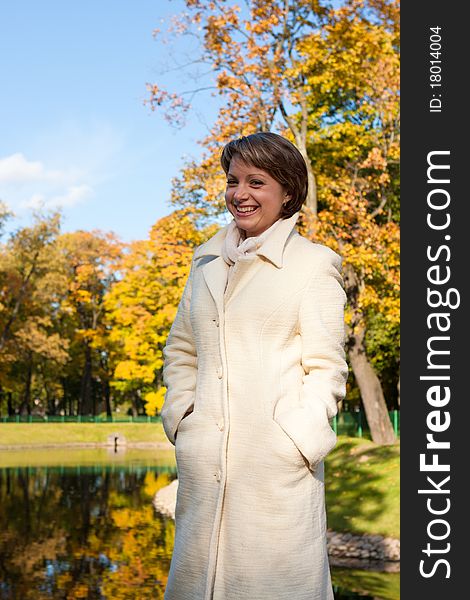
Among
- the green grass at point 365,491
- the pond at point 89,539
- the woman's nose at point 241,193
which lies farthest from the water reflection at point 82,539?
the woman's nose at point 241,193

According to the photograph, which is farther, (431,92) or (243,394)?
(431,92)

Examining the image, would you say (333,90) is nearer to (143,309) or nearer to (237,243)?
(237,243)

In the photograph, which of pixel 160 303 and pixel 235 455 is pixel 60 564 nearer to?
pixel 235 455

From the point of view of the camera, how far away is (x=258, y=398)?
3.25 meters

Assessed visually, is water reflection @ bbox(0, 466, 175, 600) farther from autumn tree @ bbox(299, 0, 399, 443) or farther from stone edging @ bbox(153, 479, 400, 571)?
autumn tree @ bbox(299, 0, 399, 443)

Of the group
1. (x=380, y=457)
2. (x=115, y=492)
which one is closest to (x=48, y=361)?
(x=115, y=492)

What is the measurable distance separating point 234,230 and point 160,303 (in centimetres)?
3738

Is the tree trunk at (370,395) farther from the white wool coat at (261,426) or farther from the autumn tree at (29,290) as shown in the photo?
the autumn tree at (29,290)

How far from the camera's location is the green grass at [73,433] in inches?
1779

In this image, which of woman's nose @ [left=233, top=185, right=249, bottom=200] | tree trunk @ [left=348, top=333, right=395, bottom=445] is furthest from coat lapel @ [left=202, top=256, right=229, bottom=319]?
tree trunk @ [left=348, top=333, right=395, bottom=445]

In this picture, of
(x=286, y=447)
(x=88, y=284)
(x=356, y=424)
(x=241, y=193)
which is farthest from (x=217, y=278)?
(x=88, y=284)

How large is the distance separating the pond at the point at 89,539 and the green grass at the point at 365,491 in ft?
6.09

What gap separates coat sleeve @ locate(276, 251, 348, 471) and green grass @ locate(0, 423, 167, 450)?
42308 mm

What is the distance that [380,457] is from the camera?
20.4 metres
